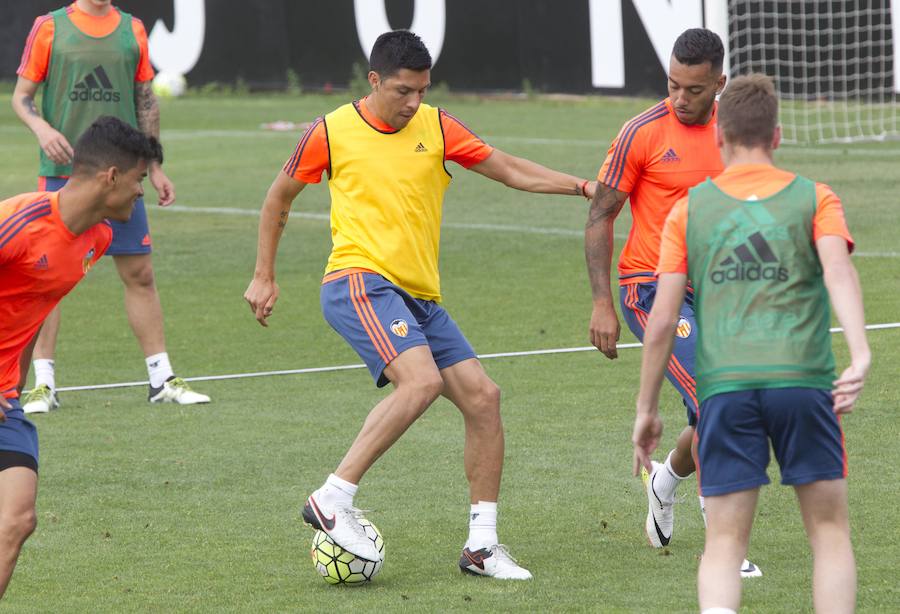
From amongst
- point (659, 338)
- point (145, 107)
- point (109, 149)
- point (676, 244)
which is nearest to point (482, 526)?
point (659, 338)

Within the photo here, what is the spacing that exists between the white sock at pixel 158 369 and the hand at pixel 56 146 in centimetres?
128

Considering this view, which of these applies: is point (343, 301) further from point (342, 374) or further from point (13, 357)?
point (342, 374)

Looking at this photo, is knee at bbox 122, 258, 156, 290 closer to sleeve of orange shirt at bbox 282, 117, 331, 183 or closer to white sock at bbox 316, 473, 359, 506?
sleeve of orange shirt at bbox 282, 117, 331, 183

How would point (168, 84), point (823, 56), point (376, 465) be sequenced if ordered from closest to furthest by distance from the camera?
point (376, 465), point (823, 56), point (168, 84)

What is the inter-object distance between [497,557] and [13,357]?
6.42 ft

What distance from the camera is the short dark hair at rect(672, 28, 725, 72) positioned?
6.08 m

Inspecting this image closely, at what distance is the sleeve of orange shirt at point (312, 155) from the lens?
6.50 metres

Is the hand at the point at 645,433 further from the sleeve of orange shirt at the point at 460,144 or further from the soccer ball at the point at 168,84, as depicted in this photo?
the soccer ball at the point at 168,84

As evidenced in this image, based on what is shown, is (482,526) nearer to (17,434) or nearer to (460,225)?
(17,434)

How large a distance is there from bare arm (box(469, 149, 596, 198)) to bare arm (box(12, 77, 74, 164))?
3211 mm

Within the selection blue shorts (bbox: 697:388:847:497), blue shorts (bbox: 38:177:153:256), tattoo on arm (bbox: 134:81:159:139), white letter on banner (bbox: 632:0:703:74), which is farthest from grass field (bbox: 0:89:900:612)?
white letter on banner (bbox: 632:0:703:74)

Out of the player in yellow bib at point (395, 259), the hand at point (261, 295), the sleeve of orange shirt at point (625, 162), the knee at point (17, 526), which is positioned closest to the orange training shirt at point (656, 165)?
the sleeve of orange shirt at point (625, 162)

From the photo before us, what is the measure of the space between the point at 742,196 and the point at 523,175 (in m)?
2.43

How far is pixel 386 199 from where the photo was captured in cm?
645
